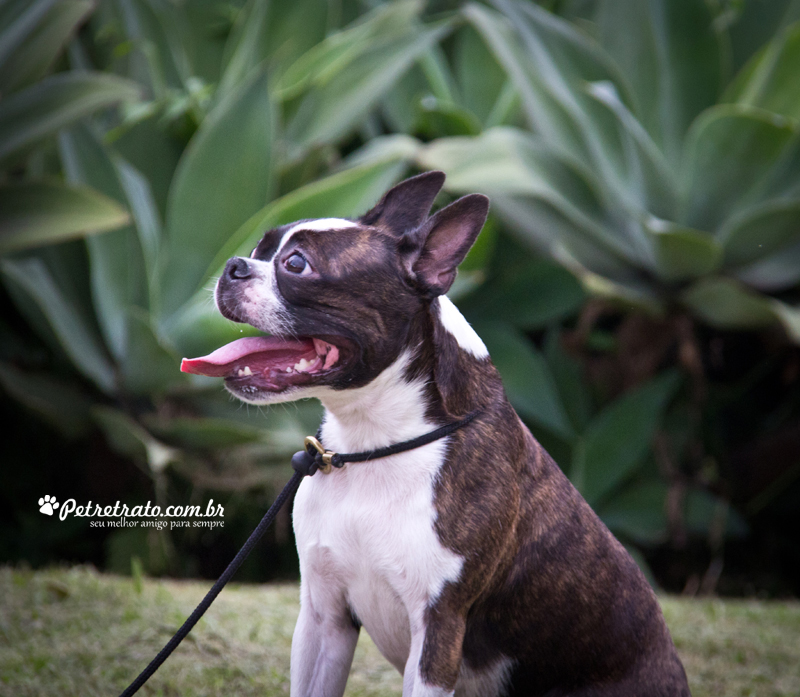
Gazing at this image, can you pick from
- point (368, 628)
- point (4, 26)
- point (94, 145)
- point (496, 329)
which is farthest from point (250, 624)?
point (4, 26)

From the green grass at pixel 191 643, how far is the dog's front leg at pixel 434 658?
0.86 m

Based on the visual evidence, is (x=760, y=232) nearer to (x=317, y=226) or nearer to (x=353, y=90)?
(x=353, y=90)

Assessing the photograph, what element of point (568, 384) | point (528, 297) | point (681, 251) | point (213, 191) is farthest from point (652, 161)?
point (213, 191)

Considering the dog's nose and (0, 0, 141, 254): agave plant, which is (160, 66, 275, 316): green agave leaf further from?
the dog's nose

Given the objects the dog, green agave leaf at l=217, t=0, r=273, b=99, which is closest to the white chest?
the dog

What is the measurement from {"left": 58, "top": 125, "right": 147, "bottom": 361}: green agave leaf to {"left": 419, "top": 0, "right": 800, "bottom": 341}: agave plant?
1202 millimetres

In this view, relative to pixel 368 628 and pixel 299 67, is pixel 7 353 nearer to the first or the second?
pixel 299 67

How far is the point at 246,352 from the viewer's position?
1.65 meters

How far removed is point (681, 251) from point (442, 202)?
113cm

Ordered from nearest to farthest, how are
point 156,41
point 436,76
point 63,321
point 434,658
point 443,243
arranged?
point 434,658 → point 443,243 → point 63,321 → point 436,76 → point 156,41

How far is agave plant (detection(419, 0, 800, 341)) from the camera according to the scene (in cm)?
342

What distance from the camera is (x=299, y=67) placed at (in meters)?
3.95

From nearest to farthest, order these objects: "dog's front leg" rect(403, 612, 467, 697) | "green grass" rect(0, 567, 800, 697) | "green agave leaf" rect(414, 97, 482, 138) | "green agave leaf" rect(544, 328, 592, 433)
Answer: "dog's front leg" rect(403, 612, 467, 697) → "green grass" rect(0, 567, 800, 697) → "green agave leaf" rect(414, 97, 482, 138) → "green agave leaf" rect(544, 328, 592, 433)

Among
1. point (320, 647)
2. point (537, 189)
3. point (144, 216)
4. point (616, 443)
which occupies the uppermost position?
point (144, 216)
